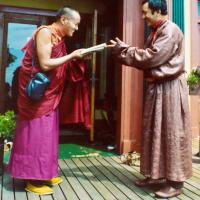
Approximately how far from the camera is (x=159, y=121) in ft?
9.94

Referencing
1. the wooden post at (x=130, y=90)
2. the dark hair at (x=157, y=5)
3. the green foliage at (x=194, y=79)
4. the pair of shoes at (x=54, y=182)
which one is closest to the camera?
the dark hair at (x=157, y=5)

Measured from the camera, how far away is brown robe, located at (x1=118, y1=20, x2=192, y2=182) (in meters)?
2.96

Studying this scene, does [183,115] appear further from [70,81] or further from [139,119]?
[139,119]

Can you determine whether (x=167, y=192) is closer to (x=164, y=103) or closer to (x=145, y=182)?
(x=145, y=182)

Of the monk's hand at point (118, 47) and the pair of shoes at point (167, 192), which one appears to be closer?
the pair of shoes at point (167, 192)

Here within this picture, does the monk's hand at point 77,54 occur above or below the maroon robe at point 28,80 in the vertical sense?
above

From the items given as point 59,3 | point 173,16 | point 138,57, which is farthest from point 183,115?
point 59,3

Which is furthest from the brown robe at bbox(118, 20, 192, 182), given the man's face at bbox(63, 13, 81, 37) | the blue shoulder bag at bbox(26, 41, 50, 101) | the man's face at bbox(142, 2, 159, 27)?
the blue shoulder bag at bbox(26, 41, 50, 101)

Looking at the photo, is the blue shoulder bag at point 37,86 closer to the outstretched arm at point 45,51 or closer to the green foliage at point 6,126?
the outstretched arm at point 45,51

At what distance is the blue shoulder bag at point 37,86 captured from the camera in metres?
2.84

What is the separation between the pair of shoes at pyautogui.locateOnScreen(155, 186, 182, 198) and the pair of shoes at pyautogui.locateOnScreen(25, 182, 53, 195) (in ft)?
3.19

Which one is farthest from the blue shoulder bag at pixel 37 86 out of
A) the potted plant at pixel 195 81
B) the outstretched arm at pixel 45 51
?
the potted plant at pixel 195 81

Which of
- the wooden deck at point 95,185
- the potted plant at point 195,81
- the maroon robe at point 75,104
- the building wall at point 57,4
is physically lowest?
the wooden deck at point 95,185

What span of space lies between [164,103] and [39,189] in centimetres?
137
